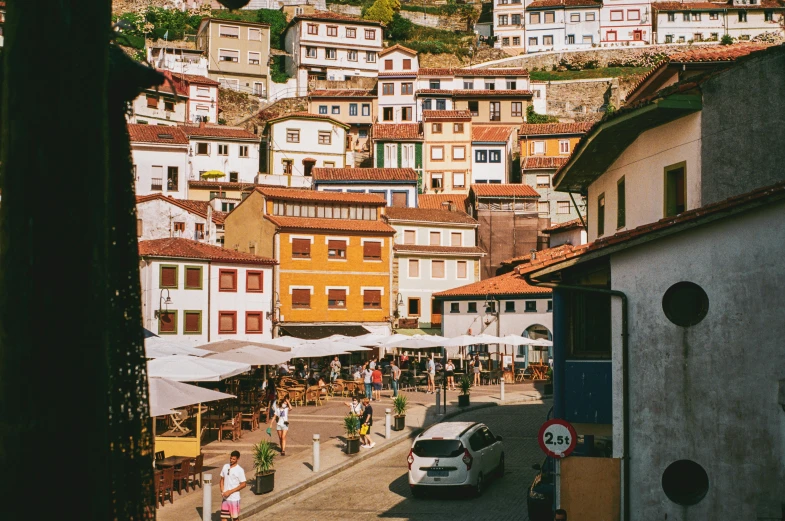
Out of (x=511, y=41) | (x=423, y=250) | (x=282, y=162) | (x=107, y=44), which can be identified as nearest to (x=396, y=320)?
(x=423, y=250)

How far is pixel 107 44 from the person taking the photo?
11.4ft

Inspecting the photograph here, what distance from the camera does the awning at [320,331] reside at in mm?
53438

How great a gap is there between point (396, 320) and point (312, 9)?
60.7 meters

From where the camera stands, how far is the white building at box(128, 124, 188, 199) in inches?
2739

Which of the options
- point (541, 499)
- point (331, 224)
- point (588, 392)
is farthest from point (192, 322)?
point (588, 392)

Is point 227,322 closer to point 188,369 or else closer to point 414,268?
point 414,268

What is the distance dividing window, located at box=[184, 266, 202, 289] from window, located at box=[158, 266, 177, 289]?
72 cm

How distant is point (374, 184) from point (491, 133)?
56.4ft

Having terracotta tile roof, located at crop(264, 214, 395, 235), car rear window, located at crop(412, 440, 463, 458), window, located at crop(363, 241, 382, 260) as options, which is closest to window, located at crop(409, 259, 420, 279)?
window, located at crop(363, 241, 382, 260)

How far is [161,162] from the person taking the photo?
6994 centimetres

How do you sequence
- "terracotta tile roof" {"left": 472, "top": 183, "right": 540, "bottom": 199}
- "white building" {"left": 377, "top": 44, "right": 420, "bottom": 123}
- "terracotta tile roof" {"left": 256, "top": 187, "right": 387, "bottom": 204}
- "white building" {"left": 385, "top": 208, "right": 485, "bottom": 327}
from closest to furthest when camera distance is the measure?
"terracotta tile roof" {"left": 256, "top": 187, "right": 387, "bottom": 204}, "white building" {"left": 385, "top": 208, "right": 485, "bottom": 327}, "terracotta tile roof" {"left": 472, "top": 183, "right": 540, "bottom": 199}, "white building" {"left": 377, "top": 44, "right": 420, "bottom": 123}

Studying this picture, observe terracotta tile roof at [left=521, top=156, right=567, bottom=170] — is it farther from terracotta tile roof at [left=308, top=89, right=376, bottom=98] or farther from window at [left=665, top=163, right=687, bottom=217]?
window at [left=665, top=163, right=687, bottom=217]

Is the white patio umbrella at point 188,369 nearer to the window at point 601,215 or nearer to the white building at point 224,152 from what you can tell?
the window at point 601,215

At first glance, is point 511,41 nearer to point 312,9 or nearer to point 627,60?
point 627,60
